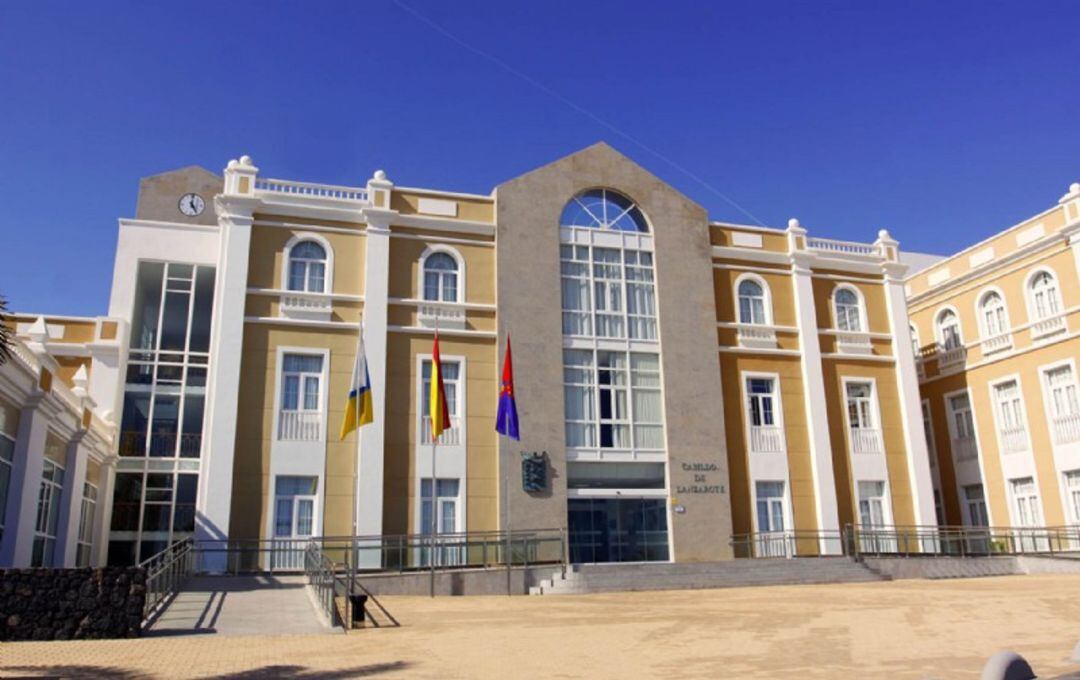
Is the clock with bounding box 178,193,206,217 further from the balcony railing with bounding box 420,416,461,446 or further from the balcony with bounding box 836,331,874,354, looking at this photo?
the balcony with bounding box 836,331,874,354

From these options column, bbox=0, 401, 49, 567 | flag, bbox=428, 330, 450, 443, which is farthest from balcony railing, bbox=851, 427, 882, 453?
column, bbox=0, 401, 49, 567

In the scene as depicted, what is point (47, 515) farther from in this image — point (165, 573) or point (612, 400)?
point (612, 400)

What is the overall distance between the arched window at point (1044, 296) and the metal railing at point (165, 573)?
85.9 feet

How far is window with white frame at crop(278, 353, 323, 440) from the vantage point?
23.3 m

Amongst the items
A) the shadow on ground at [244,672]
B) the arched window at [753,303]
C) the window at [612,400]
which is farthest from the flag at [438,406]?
the arched window at [753,303]

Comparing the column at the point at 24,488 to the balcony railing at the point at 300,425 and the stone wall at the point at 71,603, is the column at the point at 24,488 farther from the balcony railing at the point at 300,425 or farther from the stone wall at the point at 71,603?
the balcony railing at the point at 300,425

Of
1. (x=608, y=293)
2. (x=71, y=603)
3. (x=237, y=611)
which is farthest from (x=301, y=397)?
(x=71, y=603)

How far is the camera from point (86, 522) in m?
21.5

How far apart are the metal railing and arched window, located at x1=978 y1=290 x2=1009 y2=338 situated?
26.0 m

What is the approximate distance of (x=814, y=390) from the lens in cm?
2831

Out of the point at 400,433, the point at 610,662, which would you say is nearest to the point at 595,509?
the point at 400,433

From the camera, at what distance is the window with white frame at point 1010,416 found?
94.6ft

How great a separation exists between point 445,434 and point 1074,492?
747 inches

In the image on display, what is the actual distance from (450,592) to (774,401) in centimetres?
1291
